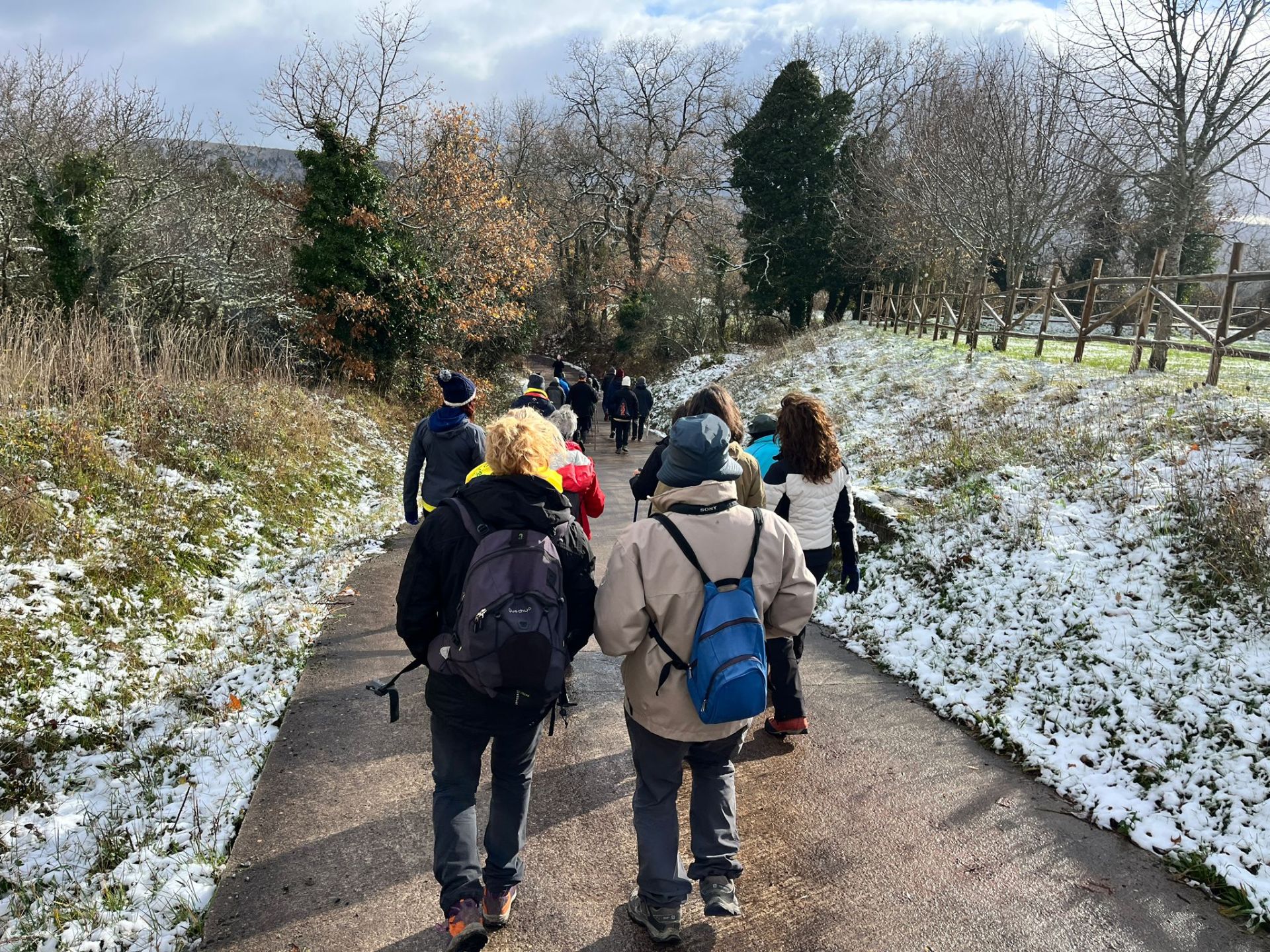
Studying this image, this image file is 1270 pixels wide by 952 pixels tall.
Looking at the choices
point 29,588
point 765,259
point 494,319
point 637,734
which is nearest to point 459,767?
point 637,734

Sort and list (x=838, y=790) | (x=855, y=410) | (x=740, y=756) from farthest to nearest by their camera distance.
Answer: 1. (x=855, y=410)
2. (x=740, y=756)
3. (x=838, y=790)

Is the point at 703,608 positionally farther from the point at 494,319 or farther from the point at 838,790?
the point at 494,319

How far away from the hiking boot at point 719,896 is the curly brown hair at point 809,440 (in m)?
2.33

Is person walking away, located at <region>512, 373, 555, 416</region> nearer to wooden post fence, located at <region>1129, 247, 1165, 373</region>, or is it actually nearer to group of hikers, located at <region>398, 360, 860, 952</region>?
group of hikers, located at <region>398, 360, 860, 952</region>

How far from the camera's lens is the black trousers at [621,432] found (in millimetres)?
16719

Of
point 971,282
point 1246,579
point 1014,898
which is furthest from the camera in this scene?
point 971,282

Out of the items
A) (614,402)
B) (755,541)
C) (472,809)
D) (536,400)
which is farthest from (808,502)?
(614,402)

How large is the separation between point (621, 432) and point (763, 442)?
12.2 meters

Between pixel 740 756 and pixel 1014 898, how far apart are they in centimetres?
151

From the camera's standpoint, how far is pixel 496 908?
2.78m

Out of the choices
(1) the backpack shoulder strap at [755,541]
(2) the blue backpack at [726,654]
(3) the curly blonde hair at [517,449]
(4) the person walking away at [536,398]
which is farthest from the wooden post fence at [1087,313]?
(3) the curly blonde hair at [517,449]

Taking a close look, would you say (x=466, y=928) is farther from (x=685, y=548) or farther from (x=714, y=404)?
(x=714, y=404)

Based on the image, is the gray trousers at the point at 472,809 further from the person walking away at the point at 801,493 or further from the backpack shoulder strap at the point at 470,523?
the person walking away at the point at 801,493

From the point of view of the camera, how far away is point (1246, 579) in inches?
184
